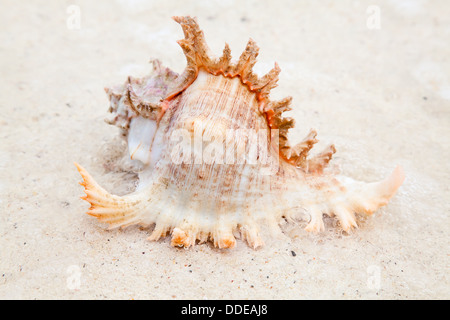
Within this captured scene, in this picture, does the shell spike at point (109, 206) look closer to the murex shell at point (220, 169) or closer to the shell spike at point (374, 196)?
the murex shell at point (220, 169)

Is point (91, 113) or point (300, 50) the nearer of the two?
point (91, 113)

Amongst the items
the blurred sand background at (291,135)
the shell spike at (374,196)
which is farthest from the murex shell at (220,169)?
the blurred sand background at (291,135)

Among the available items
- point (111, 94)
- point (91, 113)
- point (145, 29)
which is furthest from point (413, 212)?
point (145, 29)

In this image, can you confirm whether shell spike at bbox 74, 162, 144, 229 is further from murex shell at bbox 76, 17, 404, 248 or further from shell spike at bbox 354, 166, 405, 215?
shell spike at bbox 354, 166, 405, 215

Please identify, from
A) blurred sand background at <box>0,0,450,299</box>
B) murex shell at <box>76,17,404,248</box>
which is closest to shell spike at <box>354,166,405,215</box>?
murex shell at <box>76,17,404,248</box>

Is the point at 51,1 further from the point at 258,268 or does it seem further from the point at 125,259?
the point at 258,268

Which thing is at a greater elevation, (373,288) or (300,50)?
(300,50)

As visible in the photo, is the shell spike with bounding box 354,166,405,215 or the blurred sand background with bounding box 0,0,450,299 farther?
the shell spike with bounding box 354,166,405,215
